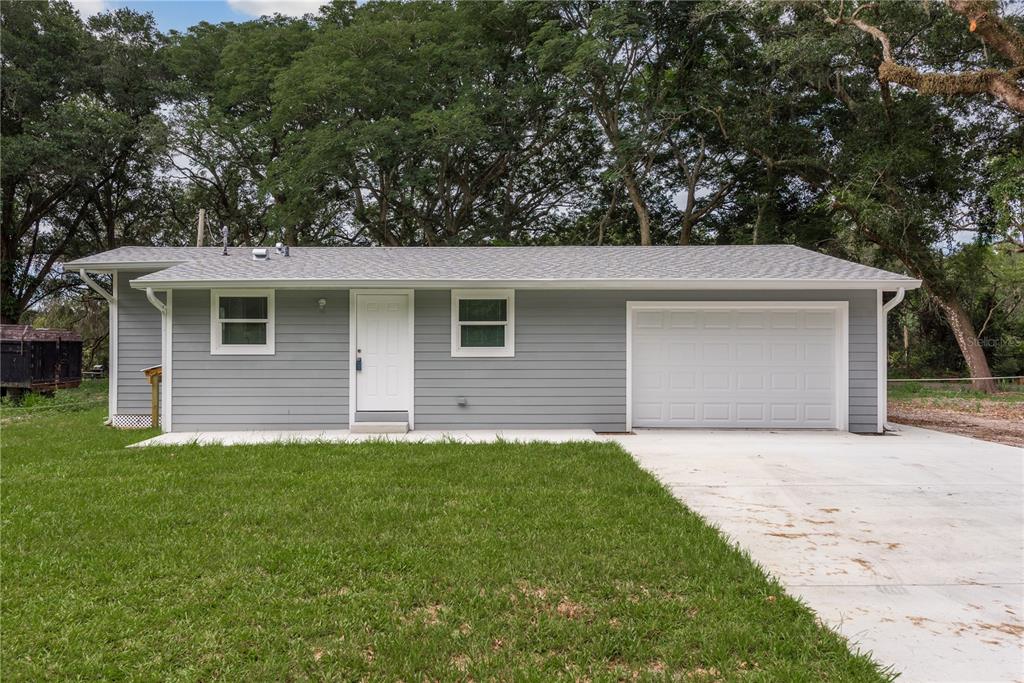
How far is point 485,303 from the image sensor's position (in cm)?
771

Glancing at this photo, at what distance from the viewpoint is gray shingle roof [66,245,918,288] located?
23.8 feet

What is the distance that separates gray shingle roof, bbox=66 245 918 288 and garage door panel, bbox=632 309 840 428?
66 centimetres

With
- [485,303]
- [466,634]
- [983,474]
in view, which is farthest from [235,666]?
[983,474]

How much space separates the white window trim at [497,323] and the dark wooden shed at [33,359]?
32.0 feet

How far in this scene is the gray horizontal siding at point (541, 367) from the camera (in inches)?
300

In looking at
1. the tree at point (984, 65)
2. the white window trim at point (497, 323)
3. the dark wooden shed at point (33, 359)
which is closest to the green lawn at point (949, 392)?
the tree at point (984, 65)

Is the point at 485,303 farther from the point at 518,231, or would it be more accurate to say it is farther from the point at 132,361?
the point at 518,231

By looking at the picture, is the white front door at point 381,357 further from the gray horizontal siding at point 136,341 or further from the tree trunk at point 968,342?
the tree trunk at point 968,342

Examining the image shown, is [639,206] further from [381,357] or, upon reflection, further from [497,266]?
[381,357]

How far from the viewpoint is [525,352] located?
301 inches

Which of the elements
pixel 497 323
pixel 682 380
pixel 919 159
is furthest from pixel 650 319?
pixel 919 159

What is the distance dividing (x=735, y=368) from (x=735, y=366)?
0.03m

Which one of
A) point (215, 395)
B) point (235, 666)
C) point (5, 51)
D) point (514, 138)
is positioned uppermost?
point (5, 51)

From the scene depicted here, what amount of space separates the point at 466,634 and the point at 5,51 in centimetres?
2131
